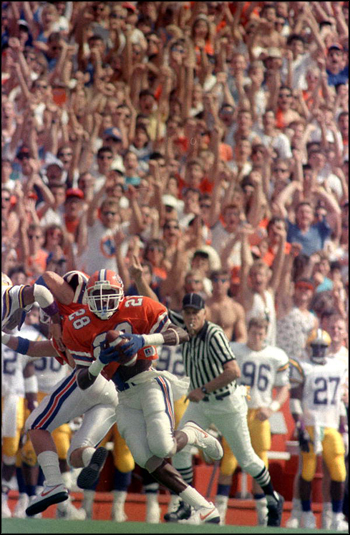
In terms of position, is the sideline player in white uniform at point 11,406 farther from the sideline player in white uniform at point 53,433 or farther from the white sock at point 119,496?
the white sock at point 119,496

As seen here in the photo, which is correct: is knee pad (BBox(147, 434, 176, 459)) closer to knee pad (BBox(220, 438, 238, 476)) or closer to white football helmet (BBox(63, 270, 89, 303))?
white football helmet (BBox(63, 270, 89, 303))

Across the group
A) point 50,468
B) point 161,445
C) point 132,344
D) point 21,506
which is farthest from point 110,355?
point 21,506

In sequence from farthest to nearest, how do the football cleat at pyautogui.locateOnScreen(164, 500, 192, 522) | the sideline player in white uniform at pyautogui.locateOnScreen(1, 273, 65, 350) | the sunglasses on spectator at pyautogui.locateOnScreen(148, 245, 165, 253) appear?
the sunglasses on spectator at pyautogui.locateOnScreen(148, 245, 165, 253) → the football cleat at pyautogui.locateOnScreen(164, 500, 192, 522) → the sideline player in white uniform at pyautogui.locateOnScreen(1, 273, 65, 350)

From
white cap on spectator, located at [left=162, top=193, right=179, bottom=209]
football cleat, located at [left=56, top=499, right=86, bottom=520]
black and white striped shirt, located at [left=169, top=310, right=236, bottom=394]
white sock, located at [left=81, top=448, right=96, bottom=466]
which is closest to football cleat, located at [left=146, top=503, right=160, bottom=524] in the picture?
football cleat, located at [left=56, top=499, right=86, bottom=520]

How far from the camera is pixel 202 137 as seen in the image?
Answer: 906 centimetres

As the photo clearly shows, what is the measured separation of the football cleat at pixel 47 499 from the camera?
4816mm

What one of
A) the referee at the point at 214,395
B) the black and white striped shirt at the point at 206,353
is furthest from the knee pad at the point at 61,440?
the black and white striped shirt at the point at 206,353

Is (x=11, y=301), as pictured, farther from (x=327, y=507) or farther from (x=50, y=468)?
(x=327, y=507)

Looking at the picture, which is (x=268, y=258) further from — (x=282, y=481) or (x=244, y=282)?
(x=282, y=481)

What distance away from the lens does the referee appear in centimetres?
582

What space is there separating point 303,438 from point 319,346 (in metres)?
0.77

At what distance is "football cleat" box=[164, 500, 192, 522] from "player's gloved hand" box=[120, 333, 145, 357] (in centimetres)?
145

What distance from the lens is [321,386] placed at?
720 centimetres

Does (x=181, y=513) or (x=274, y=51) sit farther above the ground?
(x=274, y=51)
